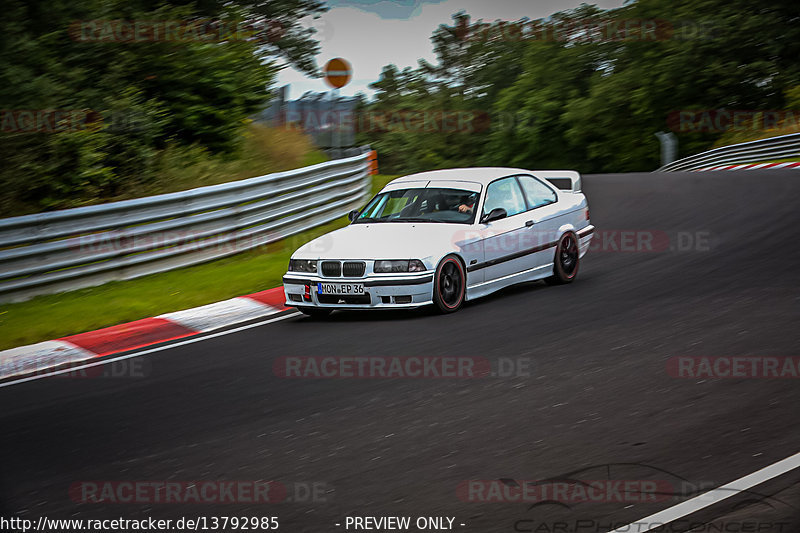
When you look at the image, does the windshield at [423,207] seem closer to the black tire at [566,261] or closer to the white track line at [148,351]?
the black tire at [566,261]

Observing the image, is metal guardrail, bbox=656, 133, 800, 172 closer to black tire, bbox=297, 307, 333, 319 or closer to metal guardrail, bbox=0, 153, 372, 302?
metal guardrail, bbox=0, 153, 372, 302

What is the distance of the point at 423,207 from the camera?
1009cm

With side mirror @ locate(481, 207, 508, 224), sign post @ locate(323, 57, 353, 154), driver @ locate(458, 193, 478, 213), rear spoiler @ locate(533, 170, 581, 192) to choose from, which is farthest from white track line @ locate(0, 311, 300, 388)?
sign post @ locate(323, 57, 353, 154)

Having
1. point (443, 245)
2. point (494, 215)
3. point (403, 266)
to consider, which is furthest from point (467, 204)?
point (403, 266)

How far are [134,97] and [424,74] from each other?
78.5m

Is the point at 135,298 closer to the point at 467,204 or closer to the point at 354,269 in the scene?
the point at 354,269

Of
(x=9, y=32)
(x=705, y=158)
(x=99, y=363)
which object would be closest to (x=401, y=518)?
(x=99, y=363)

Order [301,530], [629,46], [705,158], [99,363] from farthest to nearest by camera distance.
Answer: [629,46] < [705,158] < [99,363] < [301,530]

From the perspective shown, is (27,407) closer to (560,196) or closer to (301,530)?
(301,530)

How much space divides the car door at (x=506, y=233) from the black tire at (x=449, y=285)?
40 cm

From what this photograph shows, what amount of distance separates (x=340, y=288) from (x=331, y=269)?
223 millimetres

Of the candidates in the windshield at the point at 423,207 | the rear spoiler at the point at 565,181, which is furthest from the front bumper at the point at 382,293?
the rear spoiler at the point at 565,181

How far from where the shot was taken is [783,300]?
28.1 feet

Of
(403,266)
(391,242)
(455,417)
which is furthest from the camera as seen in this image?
(391,242)
